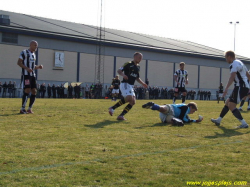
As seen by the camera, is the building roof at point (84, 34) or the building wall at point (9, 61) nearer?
the building wall at point (9, 61)

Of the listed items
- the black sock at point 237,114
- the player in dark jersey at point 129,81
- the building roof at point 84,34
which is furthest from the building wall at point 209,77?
the black sock at point 237,114

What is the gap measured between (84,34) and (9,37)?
11.0 metres

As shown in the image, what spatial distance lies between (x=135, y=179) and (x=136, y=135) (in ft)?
10.3

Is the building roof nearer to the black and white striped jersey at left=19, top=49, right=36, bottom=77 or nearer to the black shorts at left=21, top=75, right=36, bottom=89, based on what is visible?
the black and white striped jersey at left=19, top=49, right=36, bottom=77

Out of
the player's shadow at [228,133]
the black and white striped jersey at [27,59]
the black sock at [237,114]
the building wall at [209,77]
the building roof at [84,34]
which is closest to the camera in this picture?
the player's shadow at [228,133]

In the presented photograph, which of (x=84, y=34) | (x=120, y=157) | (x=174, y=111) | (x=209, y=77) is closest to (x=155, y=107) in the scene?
(x=174, y=111)

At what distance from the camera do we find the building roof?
138ft

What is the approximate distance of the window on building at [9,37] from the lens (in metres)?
39.8

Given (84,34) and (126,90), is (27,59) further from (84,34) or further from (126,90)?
(84,34)

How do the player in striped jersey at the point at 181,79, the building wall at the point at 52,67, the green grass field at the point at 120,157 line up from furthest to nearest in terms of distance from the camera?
the building wall at the point at 52,67 → the player in striped jersey at the point at 181,79 → the green grass field at the point at 120,157

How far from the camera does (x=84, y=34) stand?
1885 inches

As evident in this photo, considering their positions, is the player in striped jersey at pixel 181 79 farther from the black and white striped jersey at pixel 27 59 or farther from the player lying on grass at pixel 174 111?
the black and white striped jersey at pixel 27 59

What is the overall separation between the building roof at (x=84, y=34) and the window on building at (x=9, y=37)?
680mm

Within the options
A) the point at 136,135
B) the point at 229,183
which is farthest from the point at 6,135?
the point at 229,183
